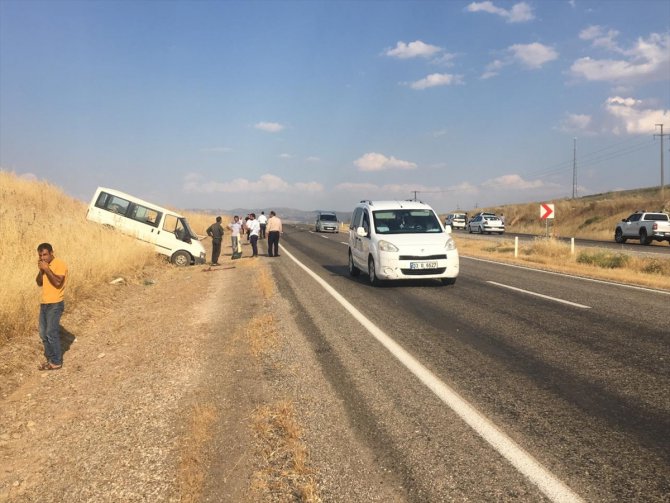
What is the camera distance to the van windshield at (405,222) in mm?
11781

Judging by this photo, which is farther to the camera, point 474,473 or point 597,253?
point 597,253

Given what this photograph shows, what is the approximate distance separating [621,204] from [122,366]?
54.9m

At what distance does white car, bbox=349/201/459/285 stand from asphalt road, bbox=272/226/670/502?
4.37ft

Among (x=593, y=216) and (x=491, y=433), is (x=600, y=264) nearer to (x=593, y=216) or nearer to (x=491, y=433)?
(x=491, y=433)

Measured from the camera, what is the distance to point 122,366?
5852 millimetres

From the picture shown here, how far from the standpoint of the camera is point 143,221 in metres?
17.5

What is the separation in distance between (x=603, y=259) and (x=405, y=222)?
9.80 meters

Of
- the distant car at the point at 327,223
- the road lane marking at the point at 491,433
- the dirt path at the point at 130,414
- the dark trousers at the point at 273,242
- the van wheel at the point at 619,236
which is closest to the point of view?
the road lane marking at the point at 491,433

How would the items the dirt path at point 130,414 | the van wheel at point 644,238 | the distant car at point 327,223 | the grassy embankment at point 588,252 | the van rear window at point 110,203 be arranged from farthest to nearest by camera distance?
1. the distant car at point 327,223
2. the van wheel at point 644,238
3. the van rear window at point 110,203
4. the grassy embankment at point 588,252
5. the dirt path at point 130,414

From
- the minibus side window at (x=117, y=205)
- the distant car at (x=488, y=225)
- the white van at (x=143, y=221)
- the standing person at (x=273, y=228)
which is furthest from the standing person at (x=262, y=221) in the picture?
the distant car at (x=488, y=225)

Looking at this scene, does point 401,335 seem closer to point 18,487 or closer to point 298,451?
point 298,451

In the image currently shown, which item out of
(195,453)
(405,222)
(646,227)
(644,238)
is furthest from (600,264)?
(195,453)

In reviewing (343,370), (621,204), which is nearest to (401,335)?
(343,370)

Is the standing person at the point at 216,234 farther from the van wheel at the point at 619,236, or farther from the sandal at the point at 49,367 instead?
the van wheel at the point at 619,236
